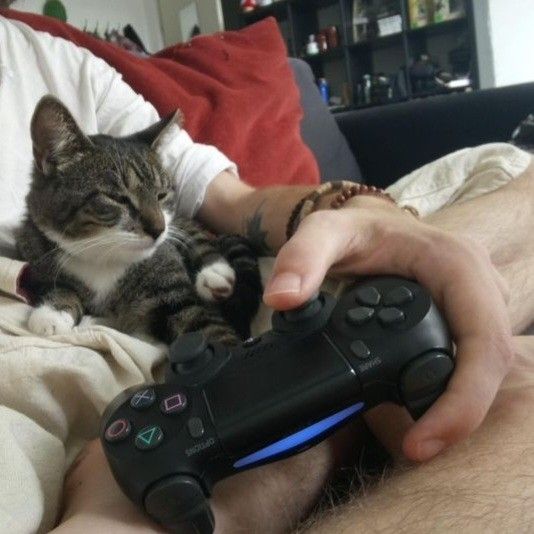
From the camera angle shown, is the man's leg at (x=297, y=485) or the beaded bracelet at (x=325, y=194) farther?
the beaded bracelet at (x=325, y=194)

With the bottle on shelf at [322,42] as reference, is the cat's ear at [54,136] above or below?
below

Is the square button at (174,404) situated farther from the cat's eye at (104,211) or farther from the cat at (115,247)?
the cat's eye at (104,211)

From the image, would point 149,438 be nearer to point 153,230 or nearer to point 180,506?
point 180,506

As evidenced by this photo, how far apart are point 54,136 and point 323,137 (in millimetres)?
856

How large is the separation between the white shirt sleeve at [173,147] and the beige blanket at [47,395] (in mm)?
353

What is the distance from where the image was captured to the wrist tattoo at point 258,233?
793 millimetres

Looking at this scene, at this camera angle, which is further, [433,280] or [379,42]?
[379,42]

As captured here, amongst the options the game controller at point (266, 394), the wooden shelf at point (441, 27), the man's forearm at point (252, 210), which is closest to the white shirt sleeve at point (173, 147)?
the man's forearm at point (252, 210)

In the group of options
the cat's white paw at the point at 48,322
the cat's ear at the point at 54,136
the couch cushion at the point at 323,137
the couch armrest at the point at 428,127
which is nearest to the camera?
the cat's white paw at the point at 48,322

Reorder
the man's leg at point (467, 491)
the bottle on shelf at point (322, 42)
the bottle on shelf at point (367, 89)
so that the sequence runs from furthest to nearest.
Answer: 1. the bottle on shelf at point (322, 42)
2. the bottle on shelf at point (367, 89)
3. the man's leg at point (467, 491)

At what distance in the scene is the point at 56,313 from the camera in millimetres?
659

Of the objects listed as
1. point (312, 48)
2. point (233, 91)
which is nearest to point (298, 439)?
point (233, 91)

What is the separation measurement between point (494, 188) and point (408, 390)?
53 centimetres

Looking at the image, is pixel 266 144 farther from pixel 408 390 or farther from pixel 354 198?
pixel 408 390
